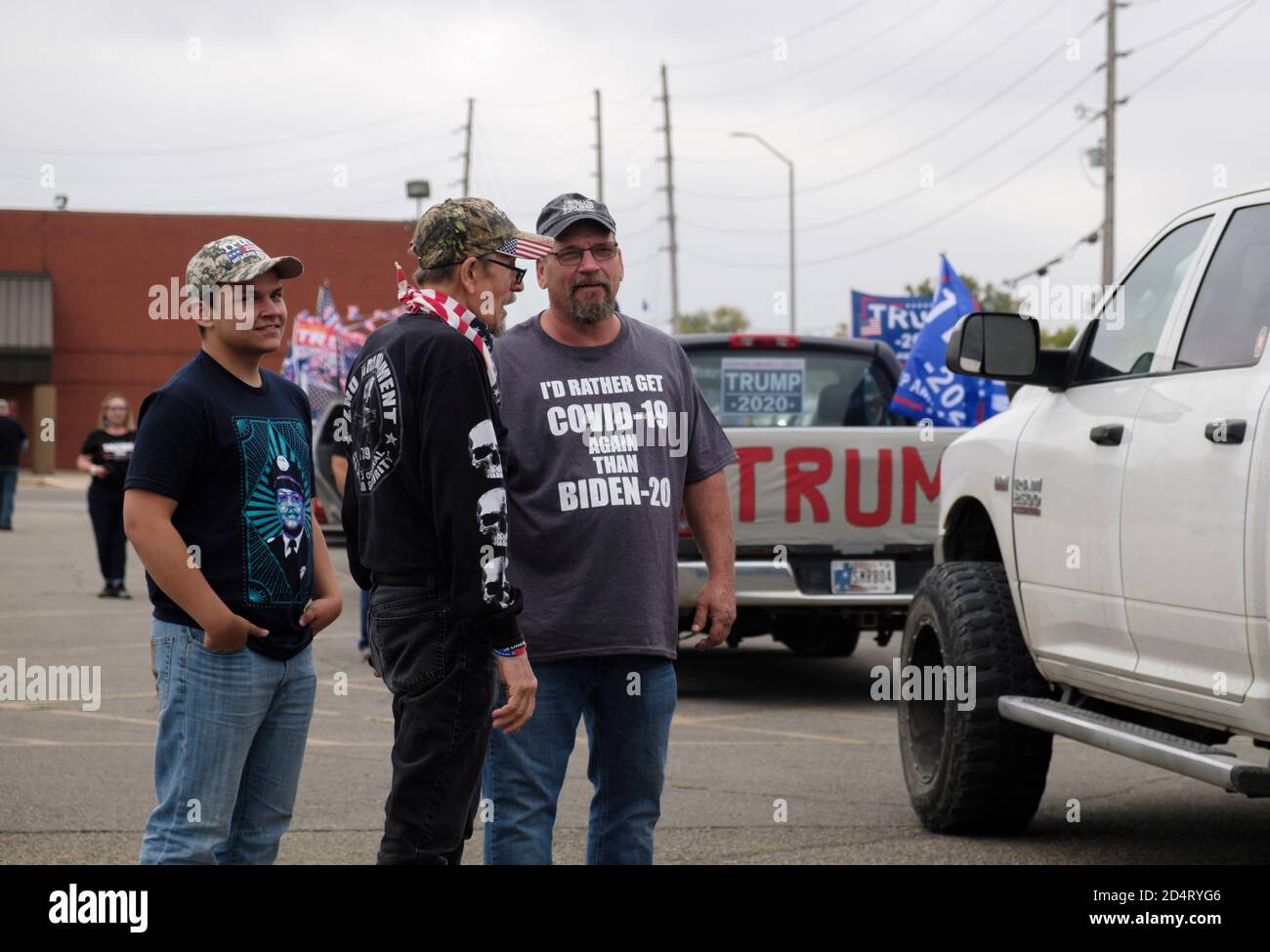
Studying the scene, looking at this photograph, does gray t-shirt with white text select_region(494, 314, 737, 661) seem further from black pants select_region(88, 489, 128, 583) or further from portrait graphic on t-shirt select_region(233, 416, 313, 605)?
black pants select_region(88, 489, 128, 583)

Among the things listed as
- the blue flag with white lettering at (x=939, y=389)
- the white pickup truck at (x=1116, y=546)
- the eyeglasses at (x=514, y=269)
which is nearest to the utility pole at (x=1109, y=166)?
the blue flag with white lettering at (x=939, y=389)

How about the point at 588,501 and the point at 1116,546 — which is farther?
the point at 1116,546

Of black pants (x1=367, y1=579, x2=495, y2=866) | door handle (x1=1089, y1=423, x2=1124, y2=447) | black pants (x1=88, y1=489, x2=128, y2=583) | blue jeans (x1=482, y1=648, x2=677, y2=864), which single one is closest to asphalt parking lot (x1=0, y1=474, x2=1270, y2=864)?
door handle (x1=1089, y1=423, x2=1124, y2=447)

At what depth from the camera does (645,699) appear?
457cm

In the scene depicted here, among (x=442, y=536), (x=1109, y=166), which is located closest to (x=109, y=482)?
(x=442, y=536)

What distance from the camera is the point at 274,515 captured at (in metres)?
4.29

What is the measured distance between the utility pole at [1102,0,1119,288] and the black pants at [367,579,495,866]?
26.2m

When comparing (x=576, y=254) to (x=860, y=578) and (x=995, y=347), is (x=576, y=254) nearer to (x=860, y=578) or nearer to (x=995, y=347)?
(x=995, y=347)

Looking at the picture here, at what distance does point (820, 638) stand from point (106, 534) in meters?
7.57

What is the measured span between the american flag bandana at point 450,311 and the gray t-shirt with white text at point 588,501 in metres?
0.50

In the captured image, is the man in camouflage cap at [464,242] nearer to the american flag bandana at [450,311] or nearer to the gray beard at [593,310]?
the american flag bandana at [450,311]

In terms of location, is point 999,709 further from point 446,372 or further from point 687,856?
point 446,372

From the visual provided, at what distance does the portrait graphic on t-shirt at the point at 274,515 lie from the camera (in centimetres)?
423

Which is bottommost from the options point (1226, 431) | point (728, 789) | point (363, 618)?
point (728, 789)
